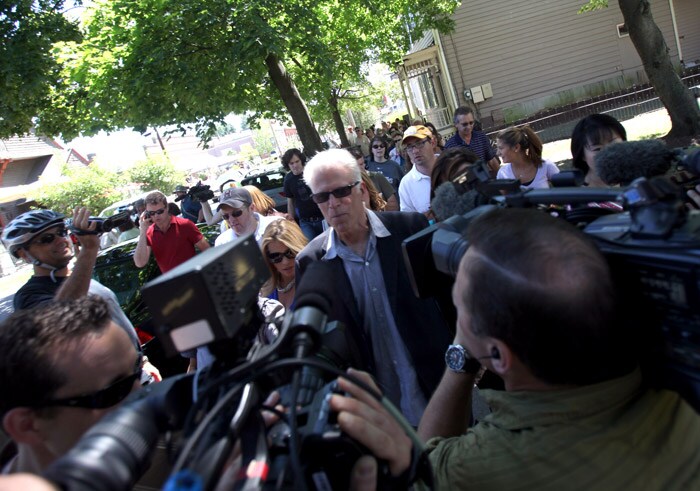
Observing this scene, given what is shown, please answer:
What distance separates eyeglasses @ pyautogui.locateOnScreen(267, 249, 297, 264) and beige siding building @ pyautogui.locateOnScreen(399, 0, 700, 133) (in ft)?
58.5

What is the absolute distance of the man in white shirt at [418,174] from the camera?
4188 millimetres

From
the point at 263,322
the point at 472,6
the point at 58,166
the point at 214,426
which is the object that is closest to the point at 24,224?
the point at 263,322

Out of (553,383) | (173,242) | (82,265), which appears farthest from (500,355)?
(173,242)

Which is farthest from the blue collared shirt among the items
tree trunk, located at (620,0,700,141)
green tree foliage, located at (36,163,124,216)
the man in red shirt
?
green tree foliage, located at (36,163,124,216)

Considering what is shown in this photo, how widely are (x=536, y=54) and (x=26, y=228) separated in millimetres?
20471

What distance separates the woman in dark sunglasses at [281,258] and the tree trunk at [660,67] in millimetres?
9384

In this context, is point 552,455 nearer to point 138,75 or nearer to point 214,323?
point 214,323

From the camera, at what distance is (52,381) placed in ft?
3.89

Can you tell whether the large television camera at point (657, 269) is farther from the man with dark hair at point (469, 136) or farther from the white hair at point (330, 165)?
the man with dark hair at point (469, 136)

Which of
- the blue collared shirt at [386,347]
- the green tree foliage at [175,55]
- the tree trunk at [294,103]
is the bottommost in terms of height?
the blue collared shirt at [386,347]

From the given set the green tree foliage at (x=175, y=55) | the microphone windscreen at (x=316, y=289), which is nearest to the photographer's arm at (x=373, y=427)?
the microphone windscreen at (x=316, y=289)

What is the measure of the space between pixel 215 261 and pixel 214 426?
0.82ft

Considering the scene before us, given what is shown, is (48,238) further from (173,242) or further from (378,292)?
(378,292)

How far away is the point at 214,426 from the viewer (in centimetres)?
72
